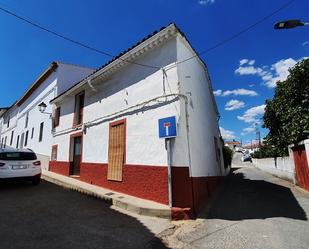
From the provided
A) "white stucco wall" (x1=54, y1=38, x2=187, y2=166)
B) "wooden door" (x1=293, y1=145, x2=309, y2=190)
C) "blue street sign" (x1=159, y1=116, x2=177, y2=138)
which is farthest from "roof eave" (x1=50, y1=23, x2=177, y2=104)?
"wooden door" (x1=293, y1=145, x2=309, y2=190)

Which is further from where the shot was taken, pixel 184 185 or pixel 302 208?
pixel 302 208

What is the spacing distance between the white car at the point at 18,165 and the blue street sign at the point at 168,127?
5856 mm

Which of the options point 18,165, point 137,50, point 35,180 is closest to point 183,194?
point 137,50

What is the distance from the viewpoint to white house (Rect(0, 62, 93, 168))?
15569mm

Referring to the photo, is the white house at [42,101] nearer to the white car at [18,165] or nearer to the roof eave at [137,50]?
the white car at [18,165]

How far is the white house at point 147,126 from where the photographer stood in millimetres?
6574

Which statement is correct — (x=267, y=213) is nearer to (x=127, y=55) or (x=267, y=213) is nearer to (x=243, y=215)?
(x=243, y=215)

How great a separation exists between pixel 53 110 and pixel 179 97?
1119 centimetres

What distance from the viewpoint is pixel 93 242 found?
4258mm

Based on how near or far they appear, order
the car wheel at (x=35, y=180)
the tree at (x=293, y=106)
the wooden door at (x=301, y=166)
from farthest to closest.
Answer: the tree at (x=293, y=106)
the wooden door at (x=301, y=166)
the car wheel at (x=35, y=180)

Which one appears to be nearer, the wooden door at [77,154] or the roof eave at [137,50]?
the roof eave at [137,50]

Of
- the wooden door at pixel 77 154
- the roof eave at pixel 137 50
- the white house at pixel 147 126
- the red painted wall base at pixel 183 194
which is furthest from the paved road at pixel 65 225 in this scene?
the roof eave at pixel 137 50

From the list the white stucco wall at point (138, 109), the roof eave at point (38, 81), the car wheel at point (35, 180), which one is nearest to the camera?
the white stucco wall at point (138, 109)

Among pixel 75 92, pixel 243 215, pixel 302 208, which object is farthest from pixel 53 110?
pixel 302 208
